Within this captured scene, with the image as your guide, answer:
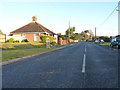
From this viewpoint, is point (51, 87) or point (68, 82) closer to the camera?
point (51, 87)

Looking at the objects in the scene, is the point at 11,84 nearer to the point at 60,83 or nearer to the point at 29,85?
the point at 29,85

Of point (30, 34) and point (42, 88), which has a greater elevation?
point (30, 34)

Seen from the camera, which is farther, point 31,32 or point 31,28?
point 31,28

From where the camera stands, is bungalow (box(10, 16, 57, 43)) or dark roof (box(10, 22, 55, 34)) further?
dark roof (box(10, 22, 55, 34))

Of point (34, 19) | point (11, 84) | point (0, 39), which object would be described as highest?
point (34, 19)

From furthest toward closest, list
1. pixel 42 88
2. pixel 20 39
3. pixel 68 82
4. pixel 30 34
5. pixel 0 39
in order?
pixel 30 34, pixel 20 39, pixel 0 39, pixel 68 82, pixel 42 88

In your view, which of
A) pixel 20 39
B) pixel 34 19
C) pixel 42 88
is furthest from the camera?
pixel 34 19

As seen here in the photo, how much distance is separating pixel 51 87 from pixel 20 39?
106ft

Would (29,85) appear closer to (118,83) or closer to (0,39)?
(118,83)

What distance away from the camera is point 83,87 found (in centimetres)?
458

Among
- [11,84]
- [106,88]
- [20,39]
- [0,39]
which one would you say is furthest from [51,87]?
[20,39]

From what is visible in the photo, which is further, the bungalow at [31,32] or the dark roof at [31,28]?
the dark roof at [31,28]

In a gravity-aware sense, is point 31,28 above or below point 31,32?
above

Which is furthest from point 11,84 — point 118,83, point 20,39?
point 20,39
